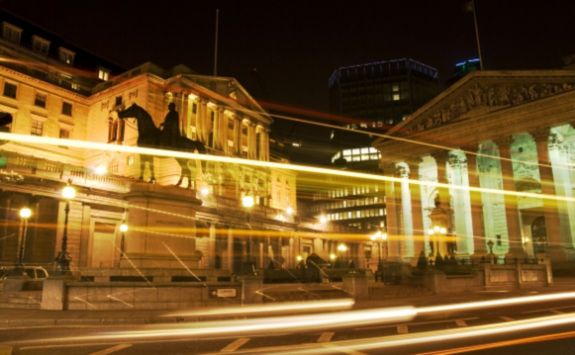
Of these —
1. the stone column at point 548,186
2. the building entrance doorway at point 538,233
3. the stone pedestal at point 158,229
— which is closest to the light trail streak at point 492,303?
the stone pedestal at point 158,229

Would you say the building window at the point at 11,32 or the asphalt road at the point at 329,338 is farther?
the building window at the point at 11,32

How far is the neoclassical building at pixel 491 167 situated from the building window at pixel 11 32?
144ft

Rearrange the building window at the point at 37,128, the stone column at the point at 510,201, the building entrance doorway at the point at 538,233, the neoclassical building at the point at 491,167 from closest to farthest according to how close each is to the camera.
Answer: the neoclassical building at the point at 491,167 < the stone column at the point at 510,201 < the building window at the point at 37,128 < the building entrance doorway at the point at 538,233

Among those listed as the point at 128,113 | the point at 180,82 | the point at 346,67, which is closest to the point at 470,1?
the point at 180,82

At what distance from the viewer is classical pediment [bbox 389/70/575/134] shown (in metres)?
43.6

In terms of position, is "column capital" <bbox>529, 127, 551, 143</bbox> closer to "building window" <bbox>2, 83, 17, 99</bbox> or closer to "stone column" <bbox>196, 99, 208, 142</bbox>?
"stone column" <bbox>196, 99, 208, 142</bbox>

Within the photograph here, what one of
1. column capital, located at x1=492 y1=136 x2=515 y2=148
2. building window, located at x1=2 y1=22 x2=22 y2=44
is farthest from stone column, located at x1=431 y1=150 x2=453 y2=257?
building window, located at x1=2 y1=22 x2=22 y2=44

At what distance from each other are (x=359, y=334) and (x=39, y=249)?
34174 millimetres

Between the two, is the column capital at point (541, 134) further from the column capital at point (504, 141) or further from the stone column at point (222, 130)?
the stone column at point (222, 130)

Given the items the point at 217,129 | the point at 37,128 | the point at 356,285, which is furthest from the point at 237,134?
the point at 356,285

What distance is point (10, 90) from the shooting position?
46.7 meters

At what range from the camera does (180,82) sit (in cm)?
5675

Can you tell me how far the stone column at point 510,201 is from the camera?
44.0 m

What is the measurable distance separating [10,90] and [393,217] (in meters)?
48.1
